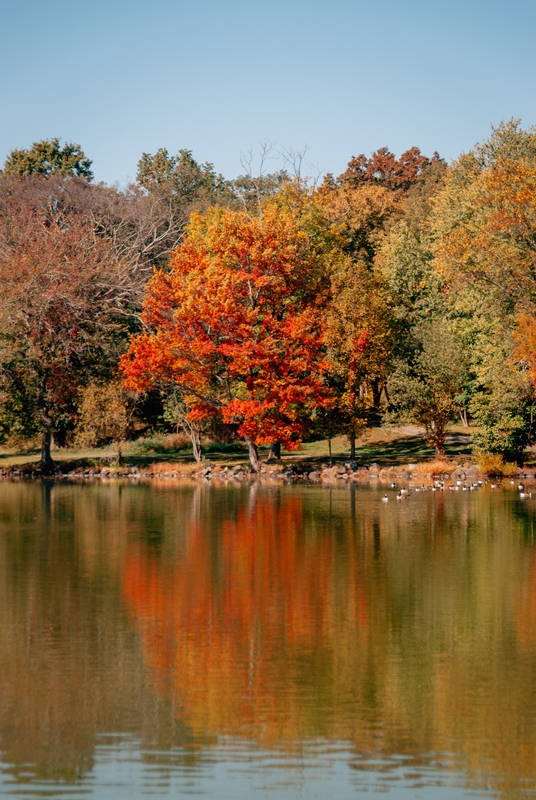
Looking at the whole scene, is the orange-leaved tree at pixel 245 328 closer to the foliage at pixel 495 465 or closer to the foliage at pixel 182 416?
the foliage at pixel 182 416

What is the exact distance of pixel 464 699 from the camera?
13.2 m

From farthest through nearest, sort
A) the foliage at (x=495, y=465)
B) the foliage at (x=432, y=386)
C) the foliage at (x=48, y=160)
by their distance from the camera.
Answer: the foliage at (x=48, y=160), the foliage at (x=432, y=386), the foliage at (x=495, y=465)

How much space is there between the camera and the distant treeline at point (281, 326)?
44594mm

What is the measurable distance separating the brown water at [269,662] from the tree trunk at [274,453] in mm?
20797

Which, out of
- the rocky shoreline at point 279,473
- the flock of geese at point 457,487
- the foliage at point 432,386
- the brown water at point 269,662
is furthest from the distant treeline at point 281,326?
the brown water at point 269,662

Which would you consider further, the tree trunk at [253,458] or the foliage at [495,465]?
the tree trunk at [253,458]

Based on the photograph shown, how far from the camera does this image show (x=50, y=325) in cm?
5206

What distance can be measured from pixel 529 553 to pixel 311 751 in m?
15.4

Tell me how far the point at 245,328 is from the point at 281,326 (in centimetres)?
230

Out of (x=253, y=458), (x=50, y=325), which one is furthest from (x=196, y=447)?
(x=50, y=325)

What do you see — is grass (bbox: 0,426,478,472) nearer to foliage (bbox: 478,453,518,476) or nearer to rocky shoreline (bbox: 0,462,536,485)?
rocky shoreline (bbox: 0,462,536,485)

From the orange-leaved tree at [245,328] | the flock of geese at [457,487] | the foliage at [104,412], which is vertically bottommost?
the flock of geese at [457,487]

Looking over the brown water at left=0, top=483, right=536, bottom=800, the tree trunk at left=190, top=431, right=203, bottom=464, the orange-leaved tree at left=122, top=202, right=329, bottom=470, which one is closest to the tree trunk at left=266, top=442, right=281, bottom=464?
the orange-leaved tree at left=122, top=202, right=329, bottom=470

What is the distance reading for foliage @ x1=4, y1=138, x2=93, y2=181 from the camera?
79500mm
